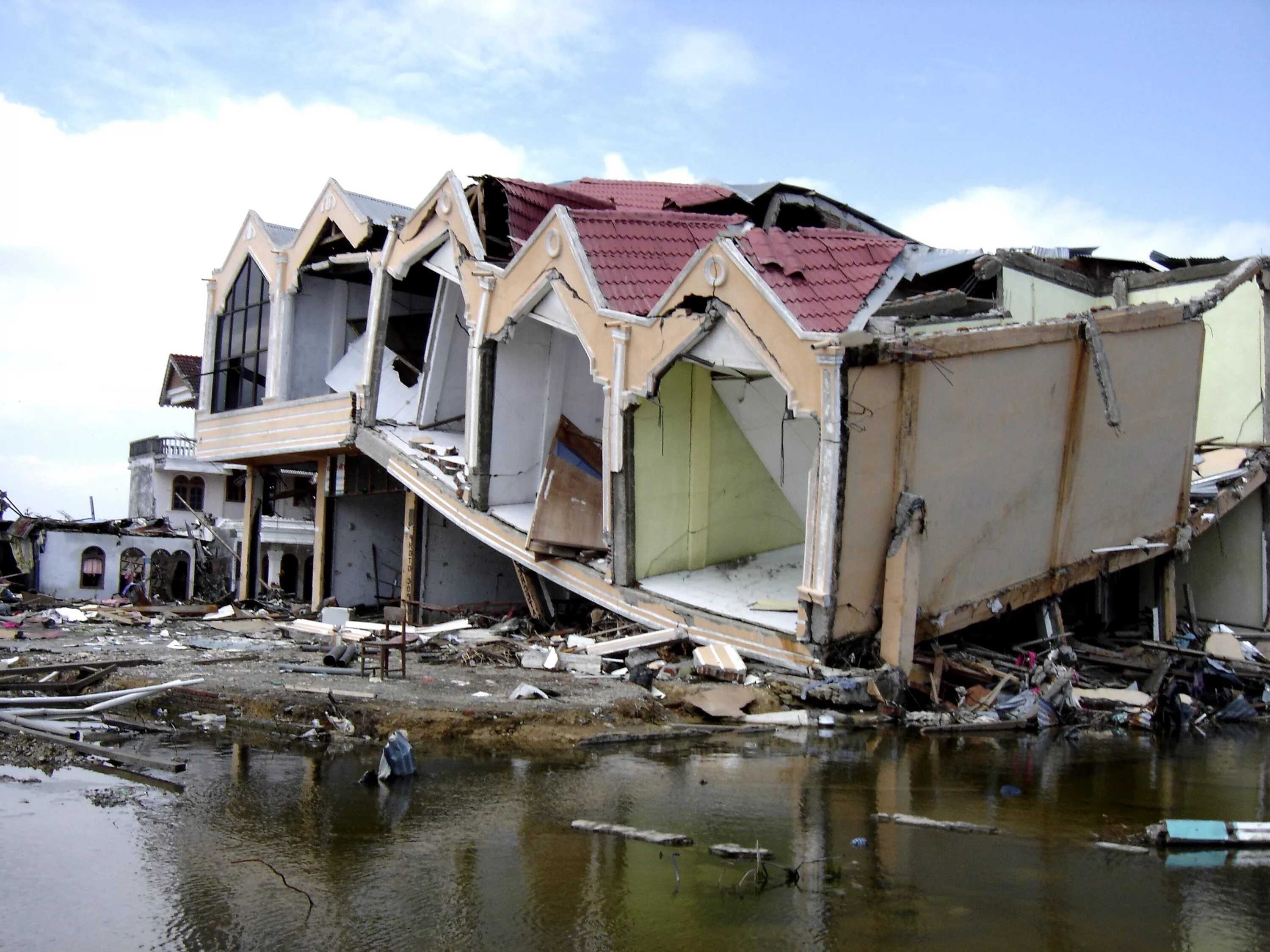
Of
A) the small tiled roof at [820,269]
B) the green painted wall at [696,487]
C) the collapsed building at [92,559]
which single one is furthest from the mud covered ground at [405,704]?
the collapsed building at [92,559]

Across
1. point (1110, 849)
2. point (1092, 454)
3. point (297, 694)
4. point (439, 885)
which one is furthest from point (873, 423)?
point (439, 885)

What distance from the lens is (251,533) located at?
80.7 ft

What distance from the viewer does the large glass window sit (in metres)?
23.1

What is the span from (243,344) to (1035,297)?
16052mm

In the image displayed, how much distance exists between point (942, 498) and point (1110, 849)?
6360mm

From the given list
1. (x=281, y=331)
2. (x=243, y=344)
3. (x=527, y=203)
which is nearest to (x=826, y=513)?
(x=527, y=203)

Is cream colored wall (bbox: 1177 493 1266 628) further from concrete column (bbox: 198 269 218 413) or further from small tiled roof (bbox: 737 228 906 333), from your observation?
concrete column (bbox: 198 269 218 413)

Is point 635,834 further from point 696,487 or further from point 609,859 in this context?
point 696,487

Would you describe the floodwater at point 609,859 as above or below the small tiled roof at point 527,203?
below

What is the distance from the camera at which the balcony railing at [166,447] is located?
39062mm

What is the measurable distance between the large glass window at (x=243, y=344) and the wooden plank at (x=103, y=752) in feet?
46.2

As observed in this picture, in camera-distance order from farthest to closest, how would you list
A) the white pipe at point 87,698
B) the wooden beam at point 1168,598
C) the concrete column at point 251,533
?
the concrete column at point 251,533 < the wooden beam at point 1168,598 < the white pipe at point 87,698

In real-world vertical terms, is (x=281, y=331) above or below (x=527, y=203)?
below

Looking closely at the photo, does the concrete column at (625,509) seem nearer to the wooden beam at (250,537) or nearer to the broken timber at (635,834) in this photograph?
the broken timber at (635,834)
